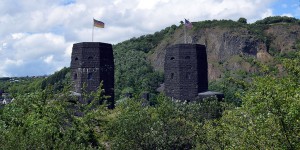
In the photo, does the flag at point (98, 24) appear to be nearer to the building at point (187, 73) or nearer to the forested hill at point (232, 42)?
the building at point (187, 73)

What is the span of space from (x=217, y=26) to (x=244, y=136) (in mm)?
108402

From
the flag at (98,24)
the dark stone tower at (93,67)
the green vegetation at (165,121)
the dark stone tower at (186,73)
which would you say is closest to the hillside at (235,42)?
the dark stone tower at (186,73)

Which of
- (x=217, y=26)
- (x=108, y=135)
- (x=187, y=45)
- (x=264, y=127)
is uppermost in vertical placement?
(x=217, y=26)

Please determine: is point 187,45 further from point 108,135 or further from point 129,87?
point 129,87

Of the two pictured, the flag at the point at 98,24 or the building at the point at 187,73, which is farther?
the building at the point at 187,73

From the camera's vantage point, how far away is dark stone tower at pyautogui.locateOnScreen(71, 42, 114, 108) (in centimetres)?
4072

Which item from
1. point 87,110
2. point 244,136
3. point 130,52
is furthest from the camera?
point 130,52

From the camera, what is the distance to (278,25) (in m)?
122

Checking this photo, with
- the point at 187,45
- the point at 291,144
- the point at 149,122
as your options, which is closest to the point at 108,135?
the point at 149,122

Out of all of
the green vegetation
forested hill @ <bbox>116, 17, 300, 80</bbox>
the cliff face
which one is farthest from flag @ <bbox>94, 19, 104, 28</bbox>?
the cliff face

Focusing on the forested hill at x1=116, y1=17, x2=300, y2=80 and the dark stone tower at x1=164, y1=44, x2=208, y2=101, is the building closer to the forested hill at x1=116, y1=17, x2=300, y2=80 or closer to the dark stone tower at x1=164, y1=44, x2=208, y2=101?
the dark stone tower at x1=164, y1=44, x2=208, y2=101

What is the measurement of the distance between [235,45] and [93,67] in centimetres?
7410

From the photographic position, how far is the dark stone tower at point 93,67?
134ft

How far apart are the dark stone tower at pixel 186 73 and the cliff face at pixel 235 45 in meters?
59.3
